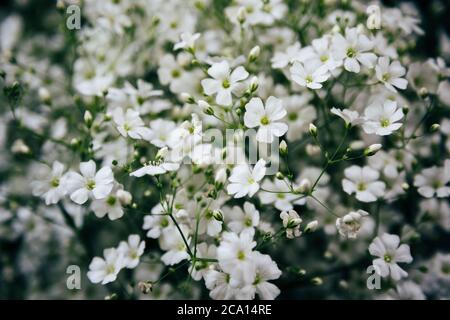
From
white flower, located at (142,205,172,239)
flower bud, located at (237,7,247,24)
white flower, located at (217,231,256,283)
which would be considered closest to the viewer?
white flower, located at (217,231,256,283)

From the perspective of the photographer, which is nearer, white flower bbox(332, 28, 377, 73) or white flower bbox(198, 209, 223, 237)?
white flower bbox(198, 209, 223, 237)

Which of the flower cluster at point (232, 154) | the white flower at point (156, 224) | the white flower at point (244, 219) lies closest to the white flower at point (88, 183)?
the flower cluster at point (232, 154)

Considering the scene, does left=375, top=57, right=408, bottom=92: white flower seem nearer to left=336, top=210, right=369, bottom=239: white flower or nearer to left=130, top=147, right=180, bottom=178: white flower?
left=336, top=210, right=369, bottom=239: white flower

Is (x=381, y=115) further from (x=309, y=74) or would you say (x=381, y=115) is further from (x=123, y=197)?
(x=123, y=197)

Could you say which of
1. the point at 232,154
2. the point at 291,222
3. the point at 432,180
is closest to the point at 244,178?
the point at 232,154

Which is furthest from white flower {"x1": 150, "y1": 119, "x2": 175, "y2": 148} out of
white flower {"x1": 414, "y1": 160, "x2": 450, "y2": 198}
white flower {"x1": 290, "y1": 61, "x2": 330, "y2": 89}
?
white flower {"x1": 414, "y1": 160, "x2": 450, "y2": 198}

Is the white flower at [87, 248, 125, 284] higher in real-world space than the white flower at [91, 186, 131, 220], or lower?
lower

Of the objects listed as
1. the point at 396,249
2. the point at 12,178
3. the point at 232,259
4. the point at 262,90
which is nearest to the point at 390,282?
the point at 396,249
